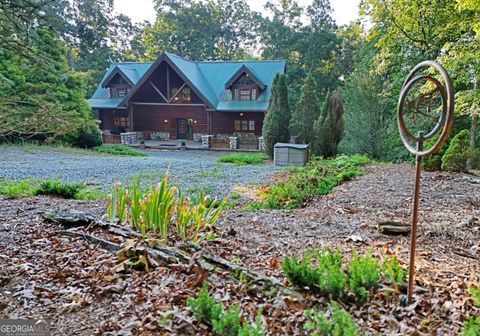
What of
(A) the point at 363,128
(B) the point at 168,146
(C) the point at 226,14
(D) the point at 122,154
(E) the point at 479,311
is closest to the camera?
(E) the point at 479,311

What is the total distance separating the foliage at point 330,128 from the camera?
13.8 meters

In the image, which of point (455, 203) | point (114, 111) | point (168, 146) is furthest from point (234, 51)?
point (455, 203)

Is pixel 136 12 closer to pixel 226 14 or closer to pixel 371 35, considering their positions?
pixel 226 14

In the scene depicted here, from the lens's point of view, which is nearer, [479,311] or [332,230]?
[479,311]

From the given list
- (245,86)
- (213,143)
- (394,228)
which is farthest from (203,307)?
(245,86)

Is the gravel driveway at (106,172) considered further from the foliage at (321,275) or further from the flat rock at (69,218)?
the foliage at (321,275)

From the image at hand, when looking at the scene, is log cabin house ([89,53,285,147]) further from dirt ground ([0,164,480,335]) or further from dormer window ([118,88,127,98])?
dirt ground ([0,164,480,335])

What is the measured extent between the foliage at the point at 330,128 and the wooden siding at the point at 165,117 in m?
10.7

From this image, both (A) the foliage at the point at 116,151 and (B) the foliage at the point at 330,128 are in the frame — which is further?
(A) the foliage at the point at 116,151

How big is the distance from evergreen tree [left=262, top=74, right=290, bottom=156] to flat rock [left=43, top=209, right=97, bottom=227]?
12605 millimetres

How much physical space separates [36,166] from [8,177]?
2298 mm

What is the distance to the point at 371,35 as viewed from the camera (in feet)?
42.1

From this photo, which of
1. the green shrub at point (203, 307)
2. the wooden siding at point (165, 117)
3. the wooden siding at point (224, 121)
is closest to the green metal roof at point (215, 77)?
the wooden siding at point (224, 121)

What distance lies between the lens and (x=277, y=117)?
16172mm
